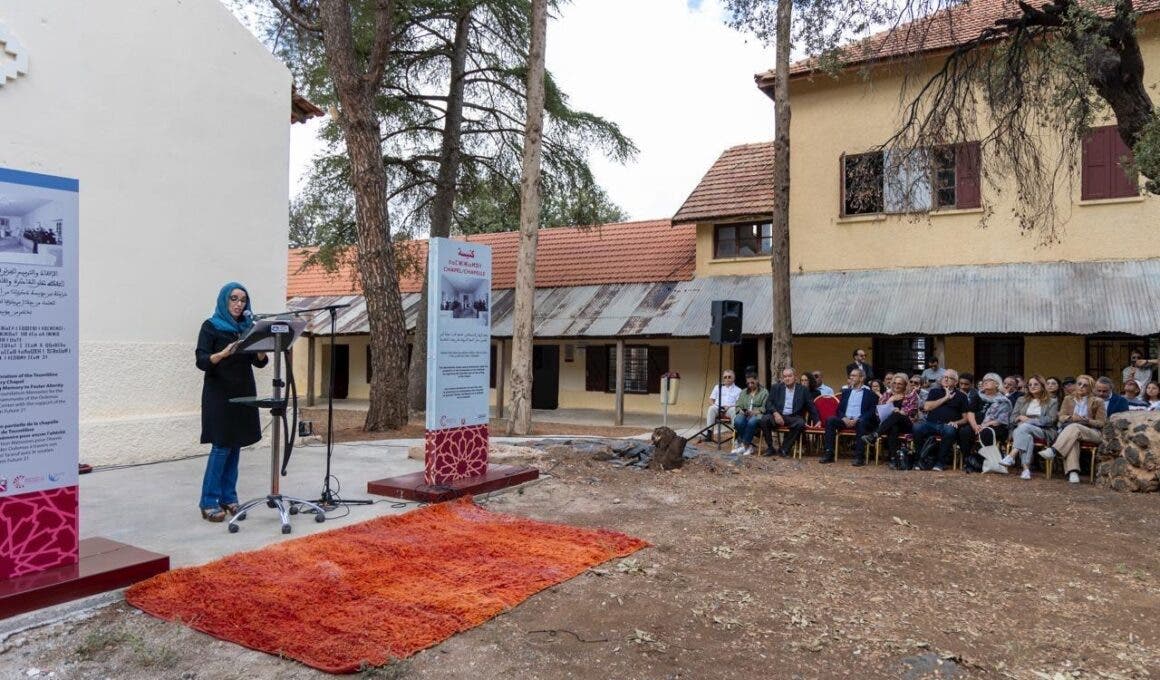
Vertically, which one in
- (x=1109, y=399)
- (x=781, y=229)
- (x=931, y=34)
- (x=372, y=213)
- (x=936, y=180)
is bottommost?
(x=1109, y=399)

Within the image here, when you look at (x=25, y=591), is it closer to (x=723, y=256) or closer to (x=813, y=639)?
(x=813, y=639)

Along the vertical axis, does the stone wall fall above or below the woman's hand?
below

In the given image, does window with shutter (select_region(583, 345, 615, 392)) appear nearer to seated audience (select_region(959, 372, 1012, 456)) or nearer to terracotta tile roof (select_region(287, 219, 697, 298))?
terracotta tile roof (select_region(287, 219, 697, 298))

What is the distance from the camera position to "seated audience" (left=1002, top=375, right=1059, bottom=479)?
870cm

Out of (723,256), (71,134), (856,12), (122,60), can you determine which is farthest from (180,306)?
(723,256)

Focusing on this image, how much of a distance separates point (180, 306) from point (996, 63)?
33.8 feet

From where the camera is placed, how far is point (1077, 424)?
847 cm

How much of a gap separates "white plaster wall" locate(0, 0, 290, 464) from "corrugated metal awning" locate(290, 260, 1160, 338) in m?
5.24

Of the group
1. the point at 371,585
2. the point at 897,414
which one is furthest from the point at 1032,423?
the point at 371,585

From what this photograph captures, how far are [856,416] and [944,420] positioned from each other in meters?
1.11

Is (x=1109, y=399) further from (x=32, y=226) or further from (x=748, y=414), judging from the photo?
(x=32, y=226)

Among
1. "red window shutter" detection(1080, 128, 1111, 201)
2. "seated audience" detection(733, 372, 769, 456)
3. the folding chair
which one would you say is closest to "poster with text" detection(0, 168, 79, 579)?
"seated audience" detection(733, 372, 769, 456)

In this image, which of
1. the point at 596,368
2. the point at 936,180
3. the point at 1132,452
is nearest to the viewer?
the point at 1132,452

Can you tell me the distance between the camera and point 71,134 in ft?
24.0
